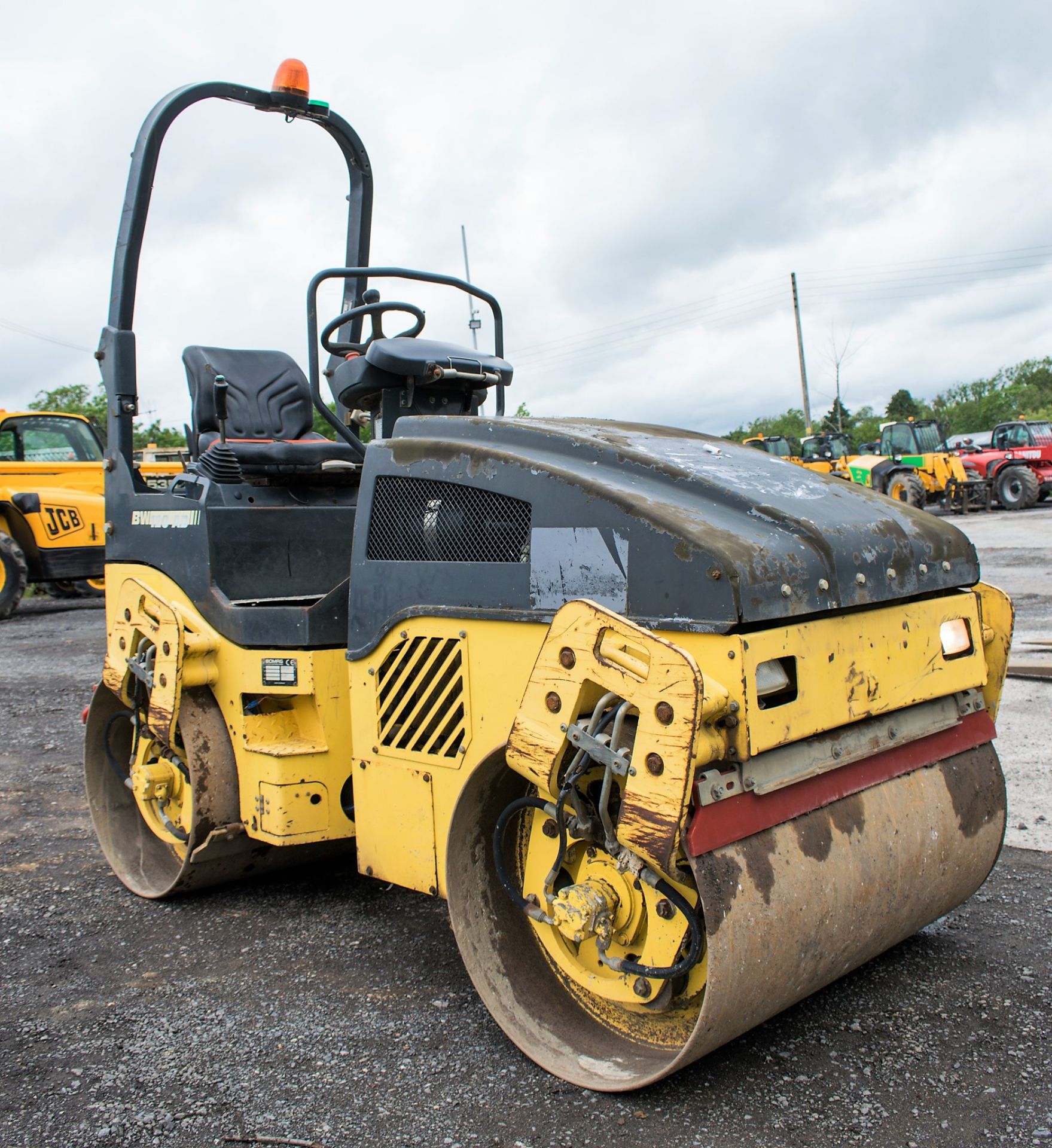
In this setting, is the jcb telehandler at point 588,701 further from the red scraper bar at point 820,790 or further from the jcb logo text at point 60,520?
the jcb logo text at point 60,520

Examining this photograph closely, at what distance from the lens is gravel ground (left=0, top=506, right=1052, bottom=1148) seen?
88.2 inches

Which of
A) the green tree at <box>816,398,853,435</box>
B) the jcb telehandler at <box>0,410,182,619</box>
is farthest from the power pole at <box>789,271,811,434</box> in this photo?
the jcb telehandler at <box>0,410,182,619</box>

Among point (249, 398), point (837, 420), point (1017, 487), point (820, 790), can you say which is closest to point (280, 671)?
point (820, 790)

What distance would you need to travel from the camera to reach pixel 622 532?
2.29m

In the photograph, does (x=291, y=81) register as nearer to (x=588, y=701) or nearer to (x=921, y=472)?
(x=588, y=701)

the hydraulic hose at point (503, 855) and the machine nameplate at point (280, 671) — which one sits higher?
the machine nameplate at point (280, 671)

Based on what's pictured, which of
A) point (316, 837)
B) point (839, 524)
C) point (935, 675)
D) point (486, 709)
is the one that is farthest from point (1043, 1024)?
point (316, 837)

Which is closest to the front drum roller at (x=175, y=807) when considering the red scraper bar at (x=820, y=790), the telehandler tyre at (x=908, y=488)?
the red scraper bar at (x=820, y=790)

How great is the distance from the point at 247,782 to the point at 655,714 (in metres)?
1.69

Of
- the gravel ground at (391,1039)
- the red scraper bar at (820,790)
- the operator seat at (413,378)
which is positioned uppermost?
the operator seat at (413,378)

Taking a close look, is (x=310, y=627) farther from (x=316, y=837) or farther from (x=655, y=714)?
(x=655, y=714)

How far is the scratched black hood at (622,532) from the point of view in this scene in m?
2.22

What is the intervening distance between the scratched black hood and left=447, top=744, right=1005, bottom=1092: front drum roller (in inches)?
17.5

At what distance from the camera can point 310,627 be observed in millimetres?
3076
